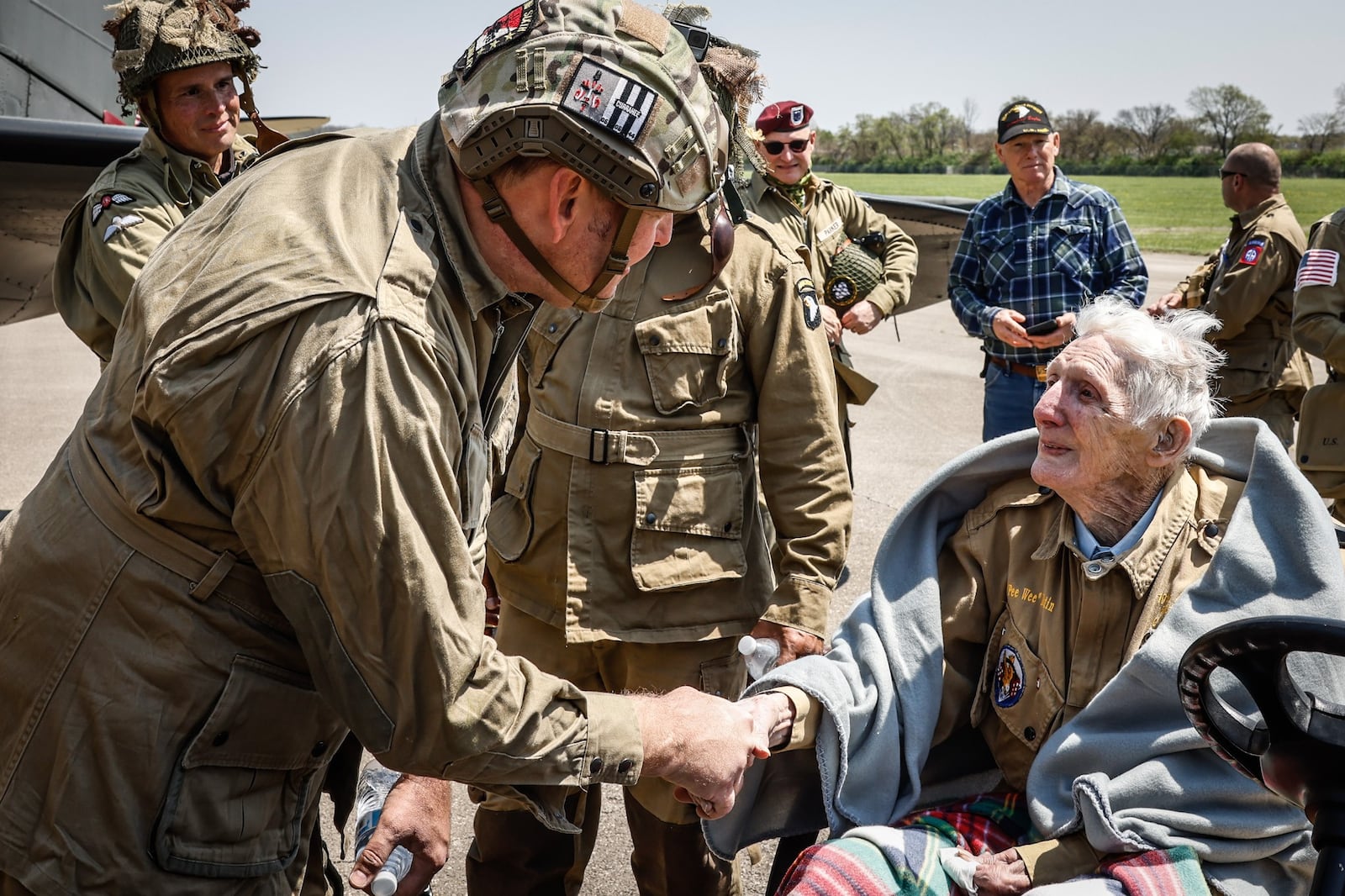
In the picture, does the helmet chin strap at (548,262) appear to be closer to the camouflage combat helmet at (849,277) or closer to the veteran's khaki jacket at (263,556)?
the veteran's khaki jacket at (263,556)

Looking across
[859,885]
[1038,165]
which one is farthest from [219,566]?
[1038,165]

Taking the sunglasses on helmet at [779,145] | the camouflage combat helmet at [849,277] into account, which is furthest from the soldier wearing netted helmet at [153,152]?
the camouflage combat helmet at [849,277]

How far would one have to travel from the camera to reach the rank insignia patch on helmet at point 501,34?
1.93 m

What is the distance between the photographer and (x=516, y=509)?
3457 mm

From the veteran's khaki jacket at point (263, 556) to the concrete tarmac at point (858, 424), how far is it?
20 cm

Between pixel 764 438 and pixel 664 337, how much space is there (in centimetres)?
41

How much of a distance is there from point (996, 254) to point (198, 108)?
430 centimetres

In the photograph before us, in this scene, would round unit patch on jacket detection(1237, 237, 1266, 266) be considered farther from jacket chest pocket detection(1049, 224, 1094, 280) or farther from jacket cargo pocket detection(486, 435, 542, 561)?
jacket cargo pocket detection(486, 435, 542, 561)

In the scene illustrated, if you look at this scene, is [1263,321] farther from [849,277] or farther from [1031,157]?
[849,277]

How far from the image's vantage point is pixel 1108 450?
111 inches

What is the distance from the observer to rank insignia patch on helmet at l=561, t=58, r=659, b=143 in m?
1.84

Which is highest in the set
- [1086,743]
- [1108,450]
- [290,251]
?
[290,251]

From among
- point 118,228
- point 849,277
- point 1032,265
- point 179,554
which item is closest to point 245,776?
point 179,554

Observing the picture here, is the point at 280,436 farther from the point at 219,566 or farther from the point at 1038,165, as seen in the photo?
the point at 1038,165
